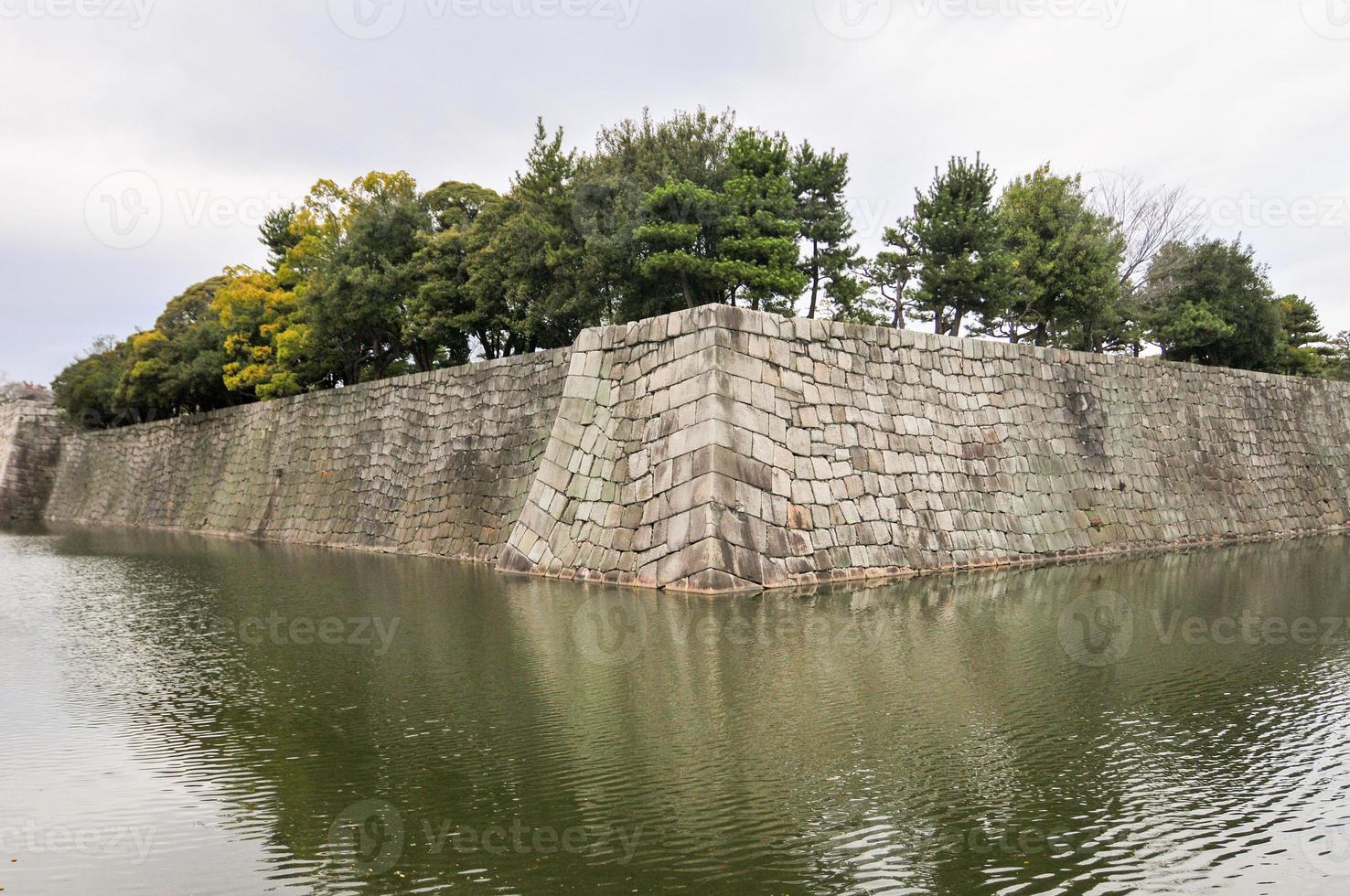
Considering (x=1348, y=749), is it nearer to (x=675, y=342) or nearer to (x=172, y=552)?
(x=675, y=342)

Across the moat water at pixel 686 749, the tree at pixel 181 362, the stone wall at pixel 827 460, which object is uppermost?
the tree at pixel 181 362

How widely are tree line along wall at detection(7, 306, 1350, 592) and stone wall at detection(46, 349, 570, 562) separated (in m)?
0.05

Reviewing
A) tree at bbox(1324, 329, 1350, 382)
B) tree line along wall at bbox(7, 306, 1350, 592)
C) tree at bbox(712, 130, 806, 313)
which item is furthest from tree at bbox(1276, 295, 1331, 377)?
tree at bbox(712, 130, 806, 313)

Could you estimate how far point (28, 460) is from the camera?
38.6m

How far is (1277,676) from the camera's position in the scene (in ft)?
21.2

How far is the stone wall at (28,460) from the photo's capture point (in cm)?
3800

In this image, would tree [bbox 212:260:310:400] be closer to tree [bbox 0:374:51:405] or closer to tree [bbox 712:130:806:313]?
tree [bbox 712:130:806:313]

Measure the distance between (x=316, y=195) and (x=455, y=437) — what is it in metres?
13.7

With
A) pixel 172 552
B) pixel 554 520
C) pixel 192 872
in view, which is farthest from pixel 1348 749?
pixel 172 552

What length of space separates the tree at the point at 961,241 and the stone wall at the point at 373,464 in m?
10.9

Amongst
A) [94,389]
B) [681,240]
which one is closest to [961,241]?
[681,240]

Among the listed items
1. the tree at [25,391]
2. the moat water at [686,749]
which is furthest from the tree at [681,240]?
the tree at [25,391]

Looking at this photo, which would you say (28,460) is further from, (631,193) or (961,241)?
(961,241)

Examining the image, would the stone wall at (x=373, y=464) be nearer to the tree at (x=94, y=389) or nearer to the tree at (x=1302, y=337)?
the tree at (x=94, y=389)
